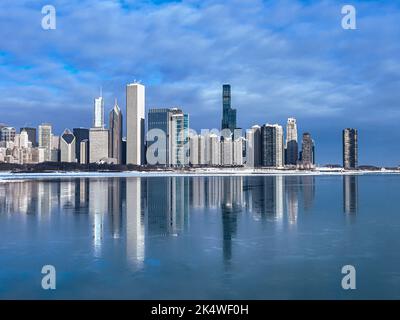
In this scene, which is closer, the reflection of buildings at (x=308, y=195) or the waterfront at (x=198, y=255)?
the waterfront at (x=198, y=255)

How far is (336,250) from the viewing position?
1797cm

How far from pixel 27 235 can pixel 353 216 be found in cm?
2203

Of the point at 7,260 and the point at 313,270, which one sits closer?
the point at 313,270

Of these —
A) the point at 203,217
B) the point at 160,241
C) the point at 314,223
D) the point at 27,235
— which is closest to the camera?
the point at 160,241

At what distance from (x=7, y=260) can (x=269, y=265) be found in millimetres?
10457

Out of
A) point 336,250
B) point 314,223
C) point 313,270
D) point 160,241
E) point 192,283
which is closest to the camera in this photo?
point 192,283

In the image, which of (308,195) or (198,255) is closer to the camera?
(198,255)

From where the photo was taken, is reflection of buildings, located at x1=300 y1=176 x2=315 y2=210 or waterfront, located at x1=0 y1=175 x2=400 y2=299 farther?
reflection of buildings, located at x1=300 y1=176 x2=315 y2=210
